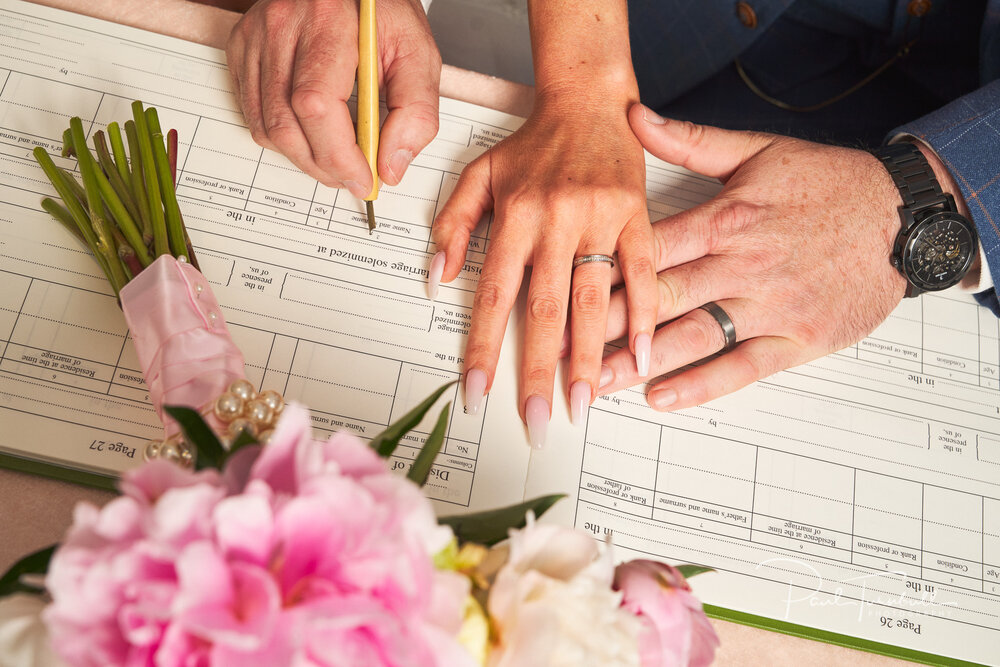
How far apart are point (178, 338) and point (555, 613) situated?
1.28 ft

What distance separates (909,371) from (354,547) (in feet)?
2.33

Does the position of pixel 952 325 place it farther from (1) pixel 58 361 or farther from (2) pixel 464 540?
(1) pixel 58 361

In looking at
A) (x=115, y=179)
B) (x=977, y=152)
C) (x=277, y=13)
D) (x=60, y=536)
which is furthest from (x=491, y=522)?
(x=977, y=152)

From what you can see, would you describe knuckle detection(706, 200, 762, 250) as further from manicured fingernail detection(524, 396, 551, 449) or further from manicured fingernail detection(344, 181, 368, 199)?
manicured fingernail detection(344, 181, 368, 199)

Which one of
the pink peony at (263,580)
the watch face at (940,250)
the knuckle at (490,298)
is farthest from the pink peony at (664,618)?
the watch face at (940,250)

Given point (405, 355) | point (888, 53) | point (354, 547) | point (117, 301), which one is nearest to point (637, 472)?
point (405, 355)

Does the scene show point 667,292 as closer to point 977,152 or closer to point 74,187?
point 977,152

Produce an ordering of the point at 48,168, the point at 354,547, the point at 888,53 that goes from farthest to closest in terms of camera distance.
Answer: the point at 888,53
the point at 48,168
the point at 354,547

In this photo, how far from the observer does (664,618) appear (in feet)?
1.14

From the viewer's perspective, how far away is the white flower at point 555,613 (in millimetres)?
299

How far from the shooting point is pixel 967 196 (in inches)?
30.0

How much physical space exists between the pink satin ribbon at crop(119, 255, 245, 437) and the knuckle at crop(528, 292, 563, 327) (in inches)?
11.5

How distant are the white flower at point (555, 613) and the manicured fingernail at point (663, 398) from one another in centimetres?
36

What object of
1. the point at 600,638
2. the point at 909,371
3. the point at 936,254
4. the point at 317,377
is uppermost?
the point at 936,254
